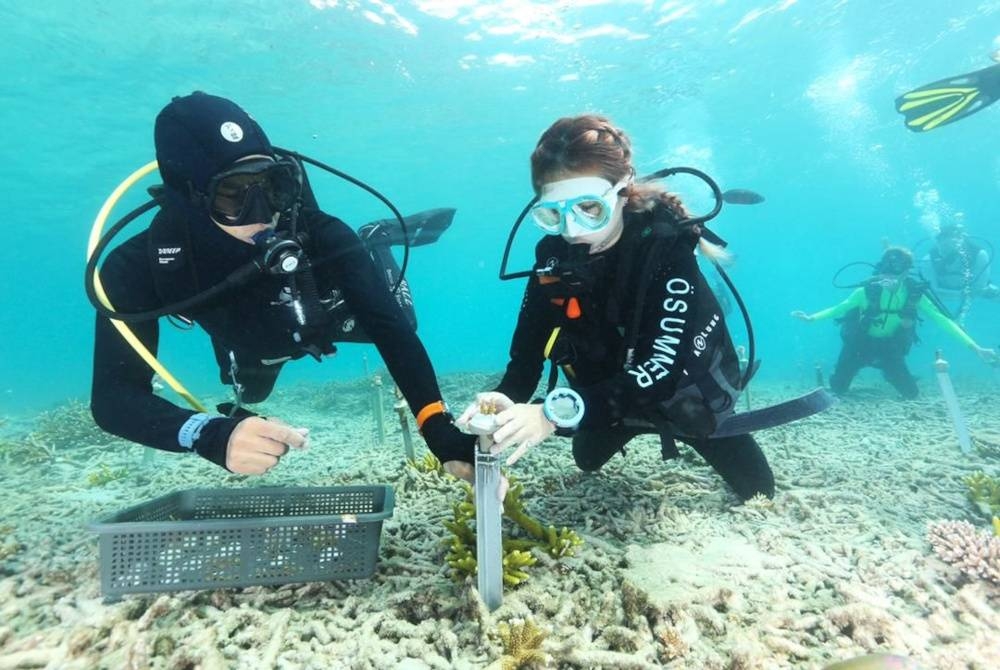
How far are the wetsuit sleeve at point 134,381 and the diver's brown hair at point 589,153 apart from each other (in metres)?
2.56

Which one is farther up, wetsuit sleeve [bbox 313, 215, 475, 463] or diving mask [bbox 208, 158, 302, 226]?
diving mask [bbox 208, 158, 302, 226]

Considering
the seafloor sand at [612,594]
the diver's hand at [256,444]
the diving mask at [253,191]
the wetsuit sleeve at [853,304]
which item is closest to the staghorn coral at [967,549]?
the seafloor sand at [612,594]

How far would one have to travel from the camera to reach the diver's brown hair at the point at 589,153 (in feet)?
11.2

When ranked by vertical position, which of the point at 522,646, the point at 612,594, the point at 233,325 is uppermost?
the point at 233,325

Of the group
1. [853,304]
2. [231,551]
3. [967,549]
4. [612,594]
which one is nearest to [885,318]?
[853,304]

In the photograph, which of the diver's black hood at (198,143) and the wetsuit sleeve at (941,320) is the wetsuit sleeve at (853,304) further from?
the diver's black hood at (198,143)

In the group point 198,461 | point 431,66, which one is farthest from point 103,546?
point 431,66

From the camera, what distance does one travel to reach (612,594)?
3156 millimetres

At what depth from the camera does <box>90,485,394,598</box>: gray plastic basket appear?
10.0 ft

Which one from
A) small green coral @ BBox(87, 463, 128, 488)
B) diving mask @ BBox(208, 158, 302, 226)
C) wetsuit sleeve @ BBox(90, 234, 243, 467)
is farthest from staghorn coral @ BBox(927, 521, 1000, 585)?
small green coral @ BBox(87, 463, 128, 488)

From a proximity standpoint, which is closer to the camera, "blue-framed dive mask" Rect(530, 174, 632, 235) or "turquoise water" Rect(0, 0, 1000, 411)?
"blue-framed dive mask" Rect(530, 174, 632, 235)

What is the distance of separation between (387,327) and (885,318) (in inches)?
499

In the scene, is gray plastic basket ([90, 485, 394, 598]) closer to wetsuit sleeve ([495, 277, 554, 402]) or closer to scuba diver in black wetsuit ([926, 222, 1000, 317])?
wetsuit sleeve ([495, 277, 554, 402])

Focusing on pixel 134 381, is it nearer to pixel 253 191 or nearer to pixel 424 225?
pixel 253 191
